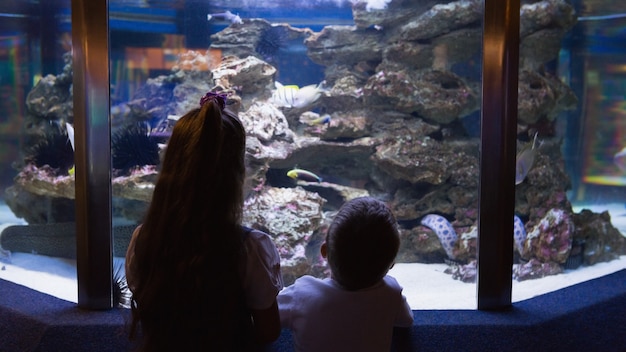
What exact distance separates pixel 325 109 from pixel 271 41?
83cm

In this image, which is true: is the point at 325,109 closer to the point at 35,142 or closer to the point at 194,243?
the point at 35,142

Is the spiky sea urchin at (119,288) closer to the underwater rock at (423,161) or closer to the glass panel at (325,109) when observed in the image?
the glass panel at (325,109)

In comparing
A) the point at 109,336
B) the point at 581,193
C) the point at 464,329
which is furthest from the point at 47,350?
the point at 581,193

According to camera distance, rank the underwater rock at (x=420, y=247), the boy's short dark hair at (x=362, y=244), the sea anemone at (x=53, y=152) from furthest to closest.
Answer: the underwater rock at (x=420, y=247) → the sea anemone at (x=53, y=152) → the boy's short dark hair at (x=362, y=244)

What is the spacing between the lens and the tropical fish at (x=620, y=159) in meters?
4.64

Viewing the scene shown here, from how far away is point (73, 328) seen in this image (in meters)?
2.03

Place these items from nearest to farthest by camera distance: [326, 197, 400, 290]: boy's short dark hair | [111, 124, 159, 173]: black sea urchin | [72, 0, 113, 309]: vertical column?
1. [326, 197, 400, 290]: boy's short dark hair
2. [72, 0, 113, 309]: vertical column
3. [111, 124, 159, 173]: black sea urchin

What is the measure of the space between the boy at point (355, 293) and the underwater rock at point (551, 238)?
237 centimetres

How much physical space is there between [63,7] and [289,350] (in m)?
2.82

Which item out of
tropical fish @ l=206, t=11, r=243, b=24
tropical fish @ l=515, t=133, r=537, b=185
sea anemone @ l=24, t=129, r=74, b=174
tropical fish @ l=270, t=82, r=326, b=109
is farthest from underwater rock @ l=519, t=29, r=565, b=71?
sea anemone @ l=24, t=129, r=74, b=174

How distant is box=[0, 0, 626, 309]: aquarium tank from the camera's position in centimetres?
313

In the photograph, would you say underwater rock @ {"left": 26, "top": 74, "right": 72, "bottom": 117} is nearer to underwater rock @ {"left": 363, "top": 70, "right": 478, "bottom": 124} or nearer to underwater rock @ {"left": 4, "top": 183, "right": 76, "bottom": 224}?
underwater rock @ {"left": 4, "top": 183, "right": 76, "bottom": 224}

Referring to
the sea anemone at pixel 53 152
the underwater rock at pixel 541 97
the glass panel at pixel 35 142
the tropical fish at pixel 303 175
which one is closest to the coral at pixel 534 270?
the underwater rock at pixel 541 97

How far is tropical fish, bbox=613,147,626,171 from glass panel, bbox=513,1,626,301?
28 cm
